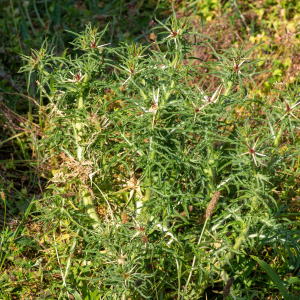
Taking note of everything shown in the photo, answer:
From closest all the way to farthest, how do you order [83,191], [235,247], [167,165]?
[167,165]
[235,247]
[83,191]

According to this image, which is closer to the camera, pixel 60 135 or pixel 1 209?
pixel 60 135

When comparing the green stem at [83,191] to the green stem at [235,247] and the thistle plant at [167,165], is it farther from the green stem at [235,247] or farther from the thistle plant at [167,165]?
the green stem at [235,247]

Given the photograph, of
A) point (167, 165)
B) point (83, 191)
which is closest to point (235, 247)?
point (167, 165)

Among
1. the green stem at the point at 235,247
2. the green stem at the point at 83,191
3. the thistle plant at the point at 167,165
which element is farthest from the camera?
the green stem at the point at 83,191

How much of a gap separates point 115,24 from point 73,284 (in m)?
3.07

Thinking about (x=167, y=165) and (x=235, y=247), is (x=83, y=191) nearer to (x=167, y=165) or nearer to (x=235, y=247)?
(x=167, y=165)

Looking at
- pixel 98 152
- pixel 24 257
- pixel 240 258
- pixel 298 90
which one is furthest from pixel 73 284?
pixel 298 90

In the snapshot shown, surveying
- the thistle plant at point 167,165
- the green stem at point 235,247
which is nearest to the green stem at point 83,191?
the thistle plant at point 167,165

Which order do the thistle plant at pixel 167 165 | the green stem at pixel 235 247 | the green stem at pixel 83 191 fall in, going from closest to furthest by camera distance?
the thistle plant at pixel 167 165
the green stem at pixel 235 247
the green stem at pixel 83 191

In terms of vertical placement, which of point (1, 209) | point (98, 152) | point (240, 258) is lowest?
point (1, 209)

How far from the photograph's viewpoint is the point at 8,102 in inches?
127

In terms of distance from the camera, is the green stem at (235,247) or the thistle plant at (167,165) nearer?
the thistle plant at (167,165)

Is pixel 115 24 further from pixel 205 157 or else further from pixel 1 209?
pixel 205 157

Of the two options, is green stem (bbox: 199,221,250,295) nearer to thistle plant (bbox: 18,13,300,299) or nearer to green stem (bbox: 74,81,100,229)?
thistle plant (bbox: 18,13,300,299)
